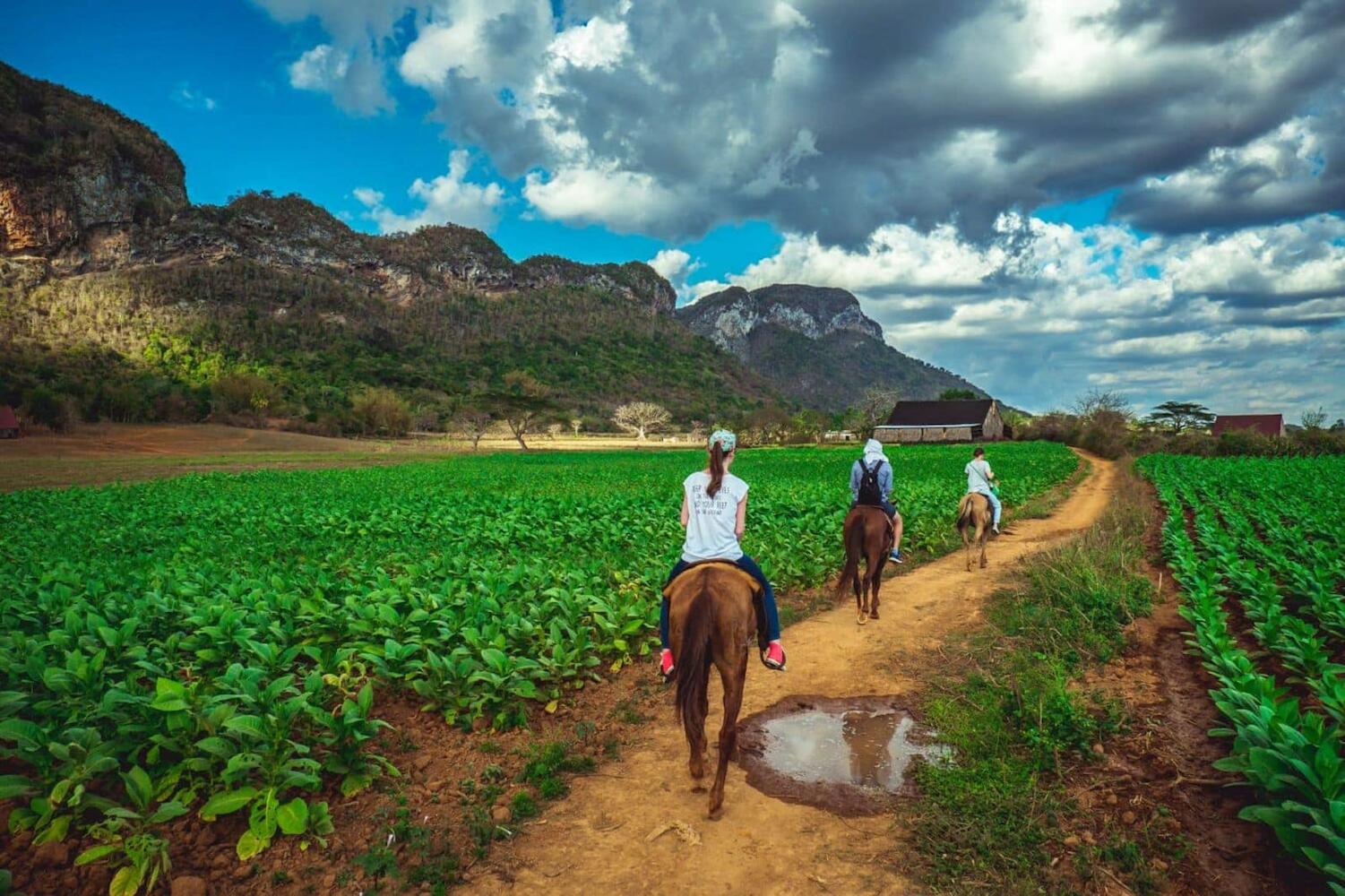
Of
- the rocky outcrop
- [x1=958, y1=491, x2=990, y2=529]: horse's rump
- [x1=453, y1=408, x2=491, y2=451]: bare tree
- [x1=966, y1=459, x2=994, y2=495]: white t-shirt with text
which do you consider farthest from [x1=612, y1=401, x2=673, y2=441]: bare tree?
the rocky outcrop

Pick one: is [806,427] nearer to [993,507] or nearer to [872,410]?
[872,410]

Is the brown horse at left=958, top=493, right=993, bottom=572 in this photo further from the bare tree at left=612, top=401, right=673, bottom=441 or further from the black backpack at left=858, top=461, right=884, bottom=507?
the bare tree at left=612, top=401, right=673, bottom=441

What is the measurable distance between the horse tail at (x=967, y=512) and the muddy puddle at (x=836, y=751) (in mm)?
7829

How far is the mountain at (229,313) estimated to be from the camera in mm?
89312

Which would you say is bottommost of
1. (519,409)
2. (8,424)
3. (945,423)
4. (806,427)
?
(8,424)

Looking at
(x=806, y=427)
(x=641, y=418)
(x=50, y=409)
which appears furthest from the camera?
(x=641, y=418)

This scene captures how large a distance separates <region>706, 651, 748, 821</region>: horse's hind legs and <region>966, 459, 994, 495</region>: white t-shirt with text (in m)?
10.7

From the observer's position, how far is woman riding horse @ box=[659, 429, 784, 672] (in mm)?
5625

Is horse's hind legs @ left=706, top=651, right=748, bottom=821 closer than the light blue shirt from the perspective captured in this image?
Yes

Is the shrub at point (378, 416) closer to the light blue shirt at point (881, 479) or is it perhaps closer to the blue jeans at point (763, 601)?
the light blue shirt at point (881, 479)

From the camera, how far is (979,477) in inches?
557

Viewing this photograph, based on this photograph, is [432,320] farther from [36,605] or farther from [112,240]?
[36,605]

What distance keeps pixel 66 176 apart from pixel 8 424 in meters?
128

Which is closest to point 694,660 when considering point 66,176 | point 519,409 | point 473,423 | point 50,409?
point 50,409
